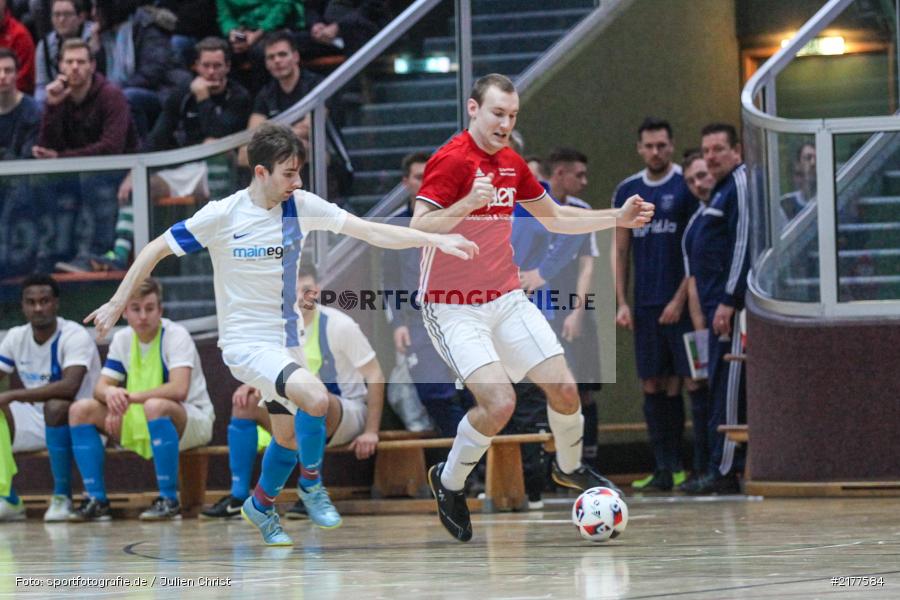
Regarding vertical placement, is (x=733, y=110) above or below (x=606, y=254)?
above

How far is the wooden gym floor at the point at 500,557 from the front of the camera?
5.27m

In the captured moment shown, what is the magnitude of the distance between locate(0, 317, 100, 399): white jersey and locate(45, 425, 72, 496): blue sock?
36 cm

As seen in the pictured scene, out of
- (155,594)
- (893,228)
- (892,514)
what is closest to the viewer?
(155,594)

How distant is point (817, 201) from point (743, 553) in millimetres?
3865

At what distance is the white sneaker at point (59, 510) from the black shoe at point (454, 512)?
12.3 ft

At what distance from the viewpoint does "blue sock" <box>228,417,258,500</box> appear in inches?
389

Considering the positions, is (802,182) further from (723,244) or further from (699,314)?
(699,314)

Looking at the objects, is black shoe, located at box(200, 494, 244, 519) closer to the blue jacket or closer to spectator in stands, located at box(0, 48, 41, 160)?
the blue jacket

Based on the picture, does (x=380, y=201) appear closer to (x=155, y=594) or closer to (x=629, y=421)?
(x=629, y=421)

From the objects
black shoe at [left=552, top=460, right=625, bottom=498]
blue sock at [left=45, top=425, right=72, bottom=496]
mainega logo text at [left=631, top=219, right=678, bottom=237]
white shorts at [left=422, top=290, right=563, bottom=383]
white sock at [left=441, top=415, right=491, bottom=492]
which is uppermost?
mainega logo text at [left=631, top=219, right=678, bottom=237]

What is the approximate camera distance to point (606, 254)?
1046cm

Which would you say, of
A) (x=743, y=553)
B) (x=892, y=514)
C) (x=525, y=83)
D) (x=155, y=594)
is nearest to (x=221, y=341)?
(x=155, y=594)

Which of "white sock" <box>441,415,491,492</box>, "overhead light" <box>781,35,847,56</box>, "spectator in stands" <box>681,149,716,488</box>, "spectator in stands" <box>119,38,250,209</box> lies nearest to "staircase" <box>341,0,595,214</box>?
"spectator in stands" <box>119,38,250,209</box>

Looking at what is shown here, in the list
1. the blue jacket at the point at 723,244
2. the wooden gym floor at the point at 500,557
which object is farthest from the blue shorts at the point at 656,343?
the wooden gym floor at the point at 500,557
